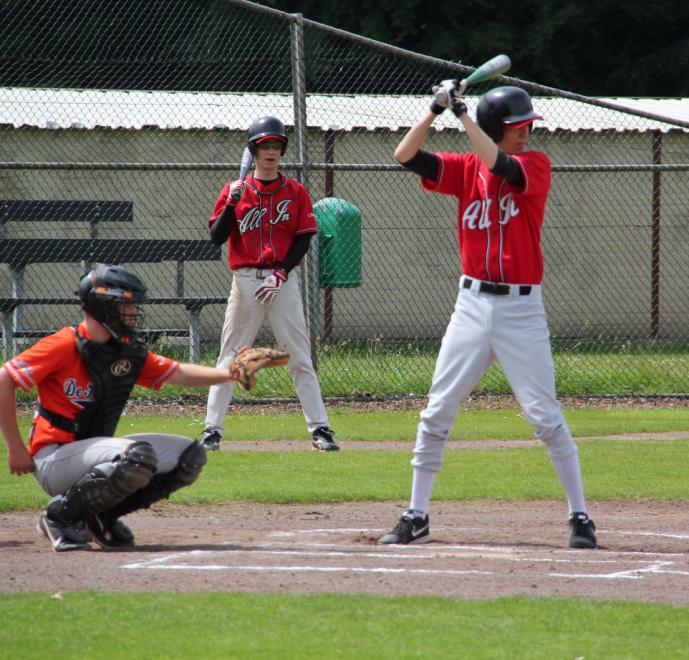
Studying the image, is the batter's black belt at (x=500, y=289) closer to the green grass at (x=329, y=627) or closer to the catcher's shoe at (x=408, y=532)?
the catcher's shoe at (x=408, y=532)

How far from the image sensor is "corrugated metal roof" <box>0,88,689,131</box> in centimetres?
1551

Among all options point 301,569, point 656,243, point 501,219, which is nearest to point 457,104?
point 501,219

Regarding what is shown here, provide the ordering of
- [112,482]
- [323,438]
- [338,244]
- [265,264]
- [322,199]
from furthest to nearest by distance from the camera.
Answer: [322,199] < [338,244] < [323,438] < [265,264] < [112,482]

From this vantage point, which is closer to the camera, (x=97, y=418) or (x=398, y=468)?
(x=97, y=418)

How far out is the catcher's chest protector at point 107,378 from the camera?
5.91 metres

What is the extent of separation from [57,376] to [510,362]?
2.11 metres

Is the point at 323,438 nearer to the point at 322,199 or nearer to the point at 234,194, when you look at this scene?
the point at 234,194

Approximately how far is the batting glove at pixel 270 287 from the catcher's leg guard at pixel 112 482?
3.32 m

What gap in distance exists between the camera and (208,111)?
52.8 feet

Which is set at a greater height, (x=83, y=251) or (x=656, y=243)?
(x=656, y=243)

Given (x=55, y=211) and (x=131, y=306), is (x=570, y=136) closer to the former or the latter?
(x=55, y=211)

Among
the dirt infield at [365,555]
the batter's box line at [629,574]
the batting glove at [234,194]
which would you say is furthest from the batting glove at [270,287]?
the batter's box line at [629,574]

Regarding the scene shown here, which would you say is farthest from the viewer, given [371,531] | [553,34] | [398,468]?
[553,34]

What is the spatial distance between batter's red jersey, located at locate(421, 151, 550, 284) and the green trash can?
21.7 ft
